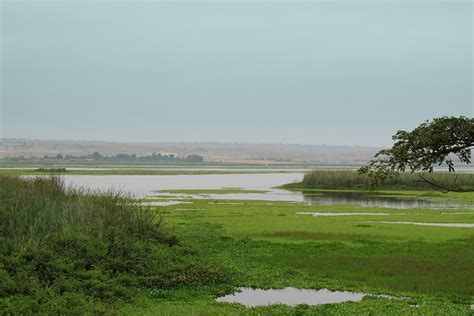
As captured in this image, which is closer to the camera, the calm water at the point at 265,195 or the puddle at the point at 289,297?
the puddle at the point at 289,297

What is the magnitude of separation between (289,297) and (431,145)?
6.65 m

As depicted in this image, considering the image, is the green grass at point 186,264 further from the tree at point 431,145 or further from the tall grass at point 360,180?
the tall grass at point 360,180

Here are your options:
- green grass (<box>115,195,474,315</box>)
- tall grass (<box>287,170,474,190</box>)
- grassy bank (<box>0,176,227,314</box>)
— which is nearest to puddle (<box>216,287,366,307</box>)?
green grass (<box>115,195,474,315</box>)

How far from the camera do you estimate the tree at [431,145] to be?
1905cm

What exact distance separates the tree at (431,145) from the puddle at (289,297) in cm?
424

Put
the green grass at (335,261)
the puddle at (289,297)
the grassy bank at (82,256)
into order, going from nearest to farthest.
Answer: the grassy bank at (82,256), the green grass at (335,261), the puddle at (289,297)

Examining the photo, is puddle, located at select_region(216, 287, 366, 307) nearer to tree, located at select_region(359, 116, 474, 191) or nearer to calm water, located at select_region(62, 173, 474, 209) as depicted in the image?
tree, located at select_region(359, 116, 474, 191)

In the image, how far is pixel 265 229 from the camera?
33.1 m

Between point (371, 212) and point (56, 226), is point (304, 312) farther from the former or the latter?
point (371, 212)

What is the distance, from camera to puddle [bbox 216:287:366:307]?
1716cm

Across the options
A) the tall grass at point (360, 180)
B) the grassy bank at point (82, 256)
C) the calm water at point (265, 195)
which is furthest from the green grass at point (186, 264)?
the tall grass at point (360, 180)

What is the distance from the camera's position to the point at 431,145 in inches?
761

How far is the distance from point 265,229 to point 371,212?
1370cm

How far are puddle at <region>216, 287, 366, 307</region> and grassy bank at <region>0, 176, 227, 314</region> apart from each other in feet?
5.88
